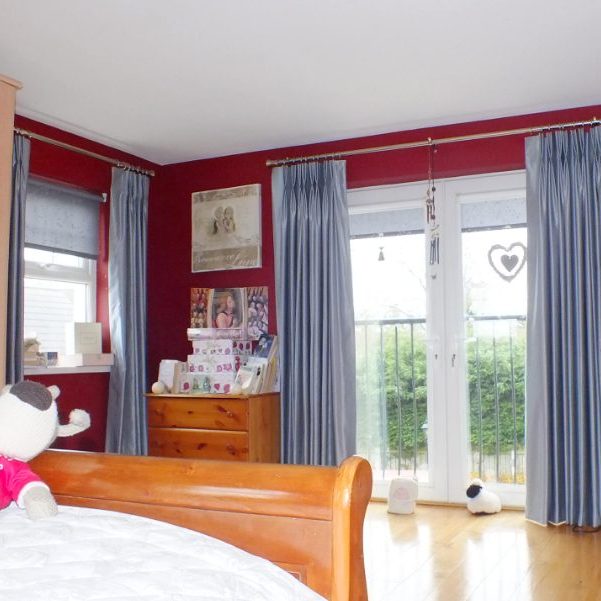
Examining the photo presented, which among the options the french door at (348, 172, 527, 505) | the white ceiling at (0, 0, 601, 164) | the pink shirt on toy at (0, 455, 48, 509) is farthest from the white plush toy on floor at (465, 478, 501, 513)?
the pink shirt on toy at (0, 455, 48, 509)

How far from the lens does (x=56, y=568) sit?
4.23ft

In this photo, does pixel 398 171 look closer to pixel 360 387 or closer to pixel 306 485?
pixel 360 387

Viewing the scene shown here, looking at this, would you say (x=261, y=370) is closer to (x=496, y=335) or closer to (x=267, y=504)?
(x=496, y=335)

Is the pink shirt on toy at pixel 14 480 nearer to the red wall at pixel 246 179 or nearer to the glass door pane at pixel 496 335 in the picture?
the red wall at pixel 246 179

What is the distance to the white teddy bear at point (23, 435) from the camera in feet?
5.58

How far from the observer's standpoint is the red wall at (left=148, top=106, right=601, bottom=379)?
163 inches

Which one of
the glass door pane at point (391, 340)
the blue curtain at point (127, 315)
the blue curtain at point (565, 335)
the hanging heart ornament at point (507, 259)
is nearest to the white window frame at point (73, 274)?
the blue curtain at point (127, 315)

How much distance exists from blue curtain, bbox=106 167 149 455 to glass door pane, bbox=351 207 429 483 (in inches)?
54.3

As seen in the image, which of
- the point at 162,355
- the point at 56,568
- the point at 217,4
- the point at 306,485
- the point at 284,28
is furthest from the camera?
the point at 162,355

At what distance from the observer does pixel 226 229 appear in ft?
15.7

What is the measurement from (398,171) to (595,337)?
149 cm

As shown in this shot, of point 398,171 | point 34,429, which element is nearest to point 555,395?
point 398,171

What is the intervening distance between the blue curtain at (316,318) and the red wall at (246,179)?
0.19 metres

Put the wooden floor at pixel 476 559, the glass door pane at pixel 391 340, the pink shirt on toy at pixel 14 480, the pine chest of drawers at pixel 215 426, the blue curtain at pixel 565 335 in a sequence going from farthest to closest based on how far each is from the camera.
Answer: the glass door pane at pixel 391 340, the pine chest of drawers at pixel 215 426, the blue curtain at pixel 565 335, the wooden floor at pixel 476 559, the pink shirt on toy at pixel 14 480
